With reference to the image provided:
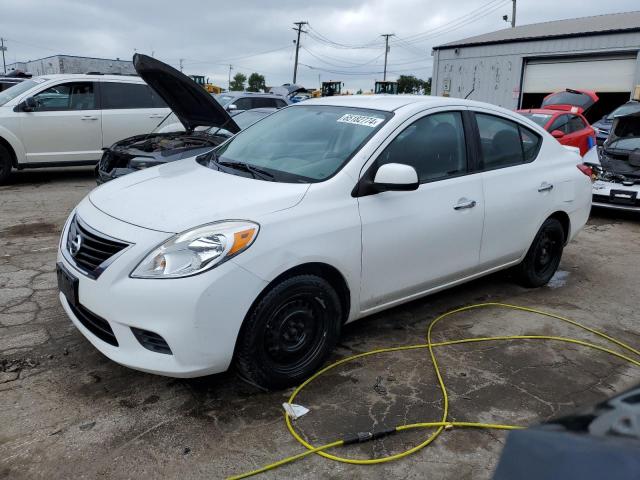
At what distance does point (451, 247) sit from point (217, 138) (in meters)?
4.34

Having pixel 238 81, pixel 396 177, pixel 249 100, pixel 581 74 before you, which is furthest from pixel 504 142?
pixel 238 81

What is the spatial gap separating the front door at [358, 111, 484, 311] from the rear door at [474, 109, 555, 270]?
6.2 inches

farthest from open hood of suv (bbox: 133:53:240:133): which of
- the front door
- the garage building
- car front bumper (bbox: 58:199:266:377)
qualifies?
the garage building

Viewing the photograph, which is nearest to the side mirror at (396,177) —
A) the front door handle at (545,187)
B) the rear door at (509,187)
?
the rear door at (509,187)

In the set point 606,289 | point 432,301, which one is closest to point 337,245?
point 432,301

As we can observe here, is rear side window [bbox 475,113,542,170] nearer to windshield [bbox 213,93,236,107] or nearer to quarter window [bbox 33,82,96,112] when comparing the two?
quarter window [bbox 33,82,96,112]

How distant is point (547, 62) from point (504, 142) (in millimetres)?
21839

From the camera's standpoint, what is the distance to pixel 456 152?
3.92m

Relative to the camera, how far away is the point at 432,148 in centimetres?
377

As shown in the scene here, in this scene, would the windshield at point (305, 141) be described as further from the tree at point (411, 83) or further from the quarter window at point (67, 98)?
the tree at point (411, 83)

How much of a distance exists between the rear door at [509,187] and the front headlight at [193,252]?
2.12 meters

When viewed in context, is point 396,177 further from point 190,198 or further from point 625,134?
point 625,134

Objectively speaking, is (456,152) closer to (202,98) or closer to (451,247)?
(451,247)

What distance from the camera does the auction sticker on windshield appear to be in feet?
11.6
